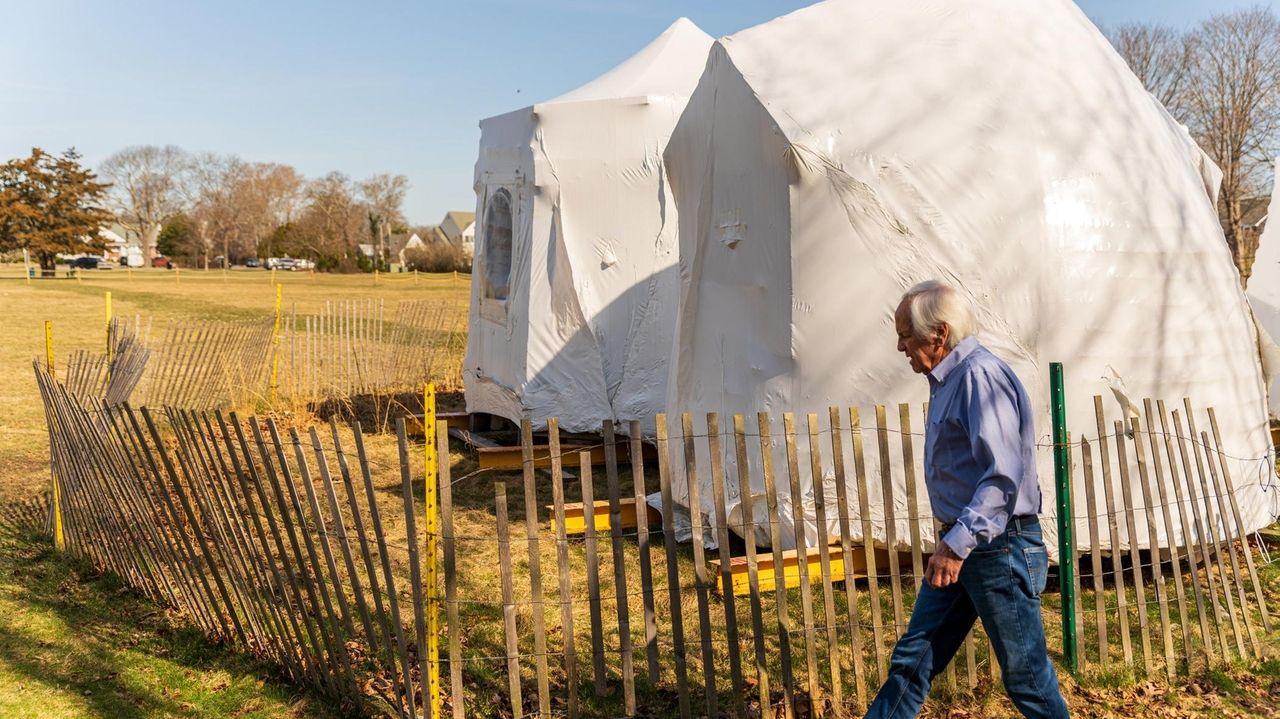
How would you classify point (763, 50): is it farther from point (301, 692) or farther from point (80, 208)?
point (80, 208)

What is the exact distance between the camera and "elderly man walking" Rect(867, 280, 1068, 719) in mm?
2967

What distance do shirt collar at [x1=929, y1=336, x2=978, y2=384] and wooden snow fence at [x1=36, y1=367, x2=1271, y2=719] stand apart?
915 millimetres

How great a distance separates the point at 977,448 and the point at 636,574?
11.8 feet

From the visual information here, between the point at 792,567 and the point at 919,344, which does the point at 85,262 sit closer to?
the point at 792,567

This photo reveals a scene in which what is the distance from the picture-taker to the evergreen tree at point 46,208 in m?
58.0

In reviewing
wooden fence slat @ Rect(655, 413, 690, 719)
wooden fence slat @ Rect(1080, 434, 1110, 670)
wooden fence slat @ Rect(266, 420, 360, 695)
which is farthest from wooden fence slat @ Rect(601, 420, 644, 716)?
wooden fence slat @ Rect(1080, 434, 1110, 670)

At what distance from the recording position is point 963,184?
221 inches

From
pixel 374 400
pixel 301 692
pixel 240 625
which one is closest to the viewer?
pixel 301 692

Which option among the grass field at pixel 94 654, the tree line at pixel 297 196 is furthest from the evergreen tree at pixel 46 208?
the grass field at pixel 94 654

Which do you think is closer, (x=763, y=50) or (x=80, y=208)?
(x=763, y=50)

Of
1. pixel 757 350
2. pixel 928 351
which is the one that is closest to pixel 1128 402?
pixel 757 350

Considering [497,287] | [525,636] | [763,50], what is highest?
[763,50]

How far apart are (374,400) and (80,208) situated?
5709 centimetres

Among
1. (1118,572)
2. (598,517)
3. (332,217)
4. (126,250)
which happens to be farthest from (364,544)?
(126,250)
